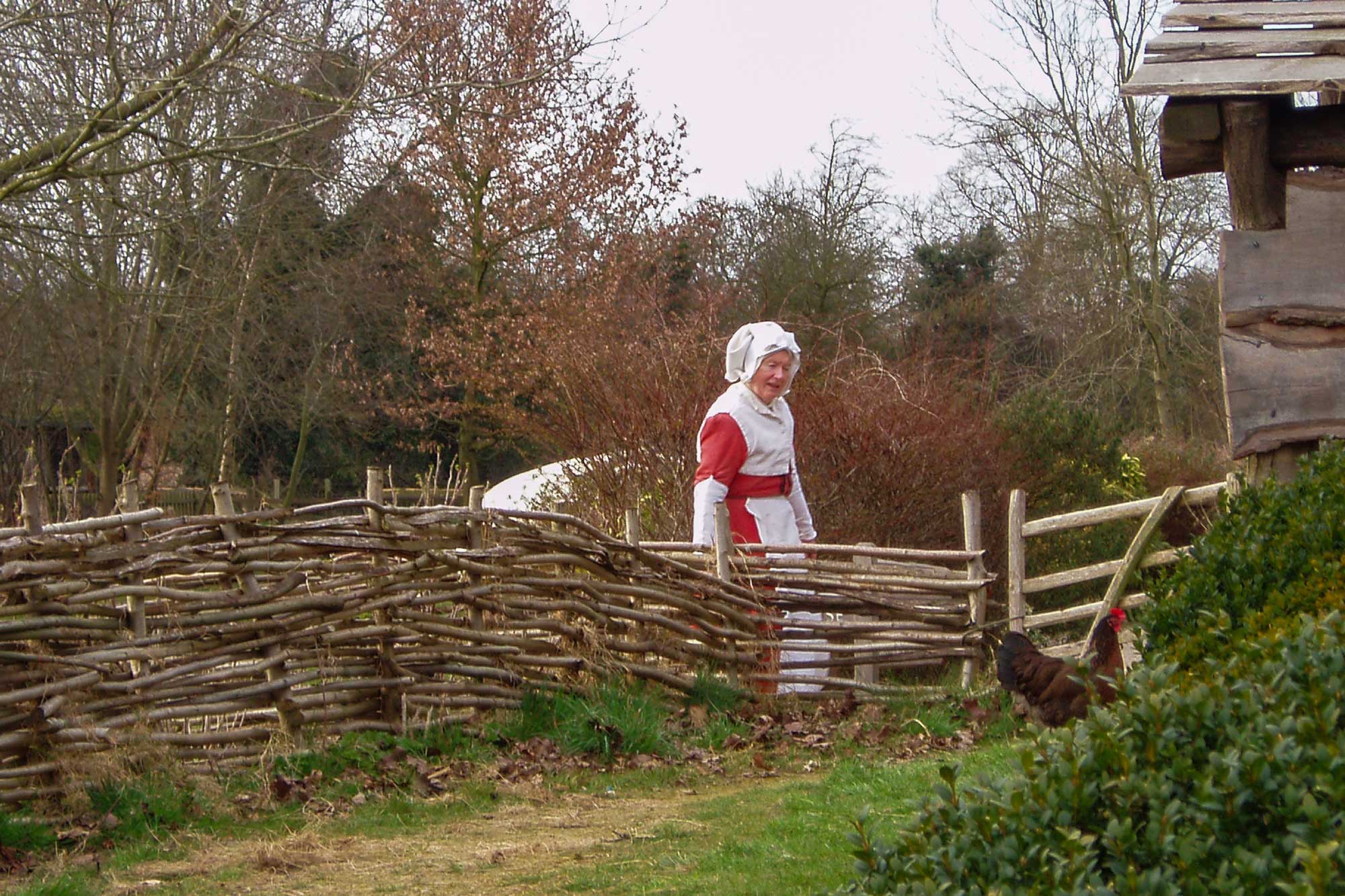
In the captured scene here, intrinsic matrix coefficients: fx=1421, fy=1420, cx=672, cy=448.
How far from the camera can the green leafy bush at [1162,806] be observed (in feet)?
6.19

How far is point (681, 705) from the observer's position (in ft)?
22.6

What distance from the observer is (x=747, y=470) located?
7781mm

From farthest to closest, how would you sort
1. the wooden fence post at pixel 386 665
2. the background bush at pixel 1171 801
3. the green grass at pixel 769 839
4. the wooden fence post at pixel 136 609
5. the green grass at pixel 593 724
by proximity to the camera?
1. the green grass at pixel 593 724
2. the wooden fence post at pixel 386 665
3. the wooden fence post at pixel 136 609
4. the green grass at pixel 769 839
5. the background bush at pixel 1171 801

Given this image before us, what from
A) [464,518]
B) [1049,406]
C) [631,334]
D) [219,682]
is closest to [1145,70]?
[464,518]

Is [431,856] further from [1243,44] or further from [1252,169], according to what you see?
[1243,44]

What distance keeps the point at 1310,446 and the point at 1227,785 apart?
3558 mm

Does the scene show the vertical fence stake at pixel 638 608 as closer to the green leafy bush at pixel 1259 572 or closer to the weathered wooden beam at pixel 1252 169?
the green leafy bush at pixel 1259 572

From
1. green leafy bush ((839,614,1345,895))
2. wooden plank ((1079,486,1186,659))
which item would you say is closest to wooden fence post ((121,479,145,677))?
green leafy bush ((839,614,1345,895))

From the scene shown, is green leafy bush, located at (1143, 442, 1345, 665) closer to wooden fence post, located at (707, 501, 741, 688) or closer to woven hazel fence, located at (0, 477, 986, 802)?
woven hazel fence, located at (0, 477, 986, 802)

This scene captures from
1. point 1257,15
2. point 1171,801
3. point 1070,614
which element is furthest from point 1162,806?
point 1070,614

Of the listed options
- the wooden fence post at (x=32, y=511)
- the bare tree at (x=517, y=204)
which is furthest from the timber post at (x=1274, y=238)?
the bare tree at (x=517, y=204)

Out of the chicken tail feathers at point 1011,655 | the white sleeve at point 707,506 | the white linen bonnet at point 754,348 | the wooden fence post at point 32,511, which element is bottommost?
the chicken tail feathers at point 1011,655

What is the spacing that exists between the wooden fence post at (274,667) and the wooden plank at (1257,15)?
409cm

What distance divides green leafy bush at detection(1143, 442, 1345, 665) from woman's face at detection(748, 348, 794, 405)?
346 cm
